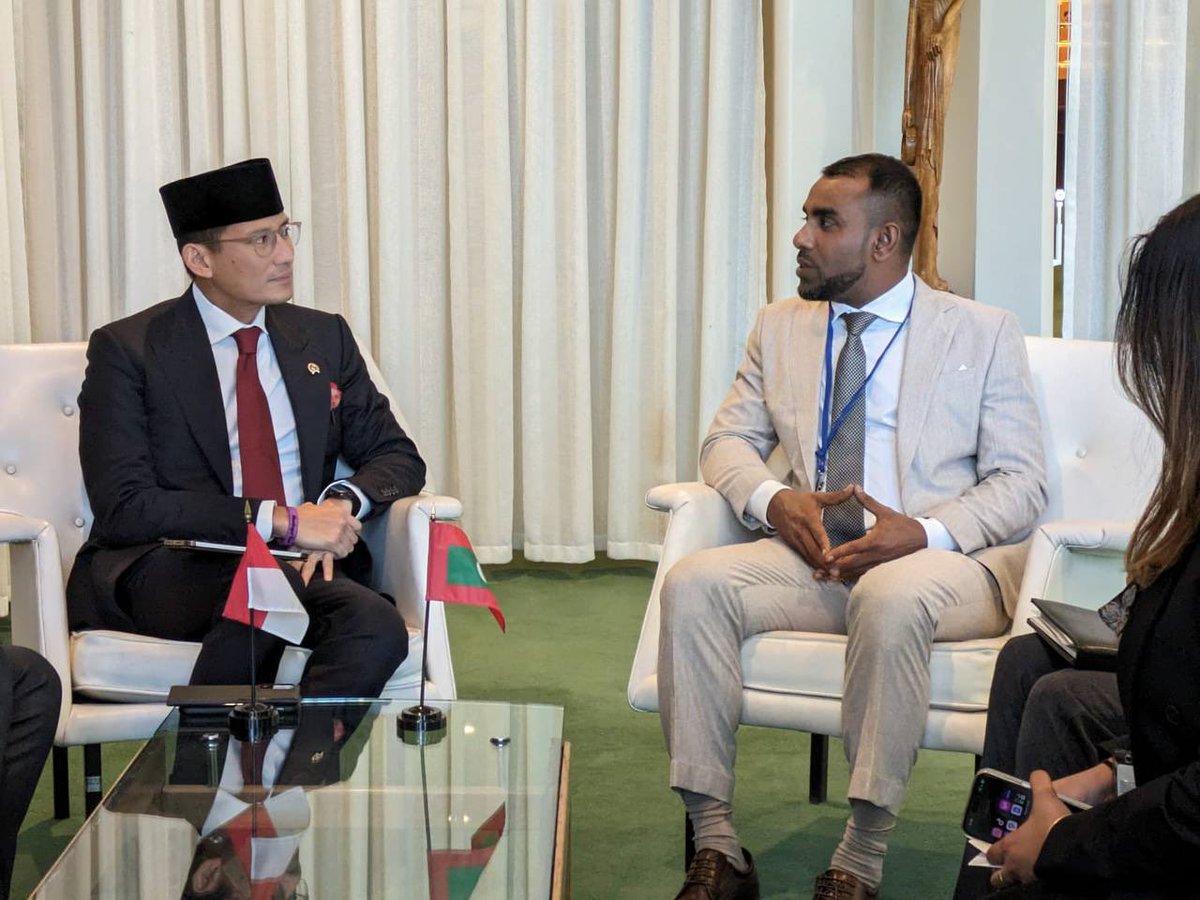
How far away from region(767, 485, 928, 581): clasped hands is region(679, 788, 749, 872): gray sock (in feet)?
1.58

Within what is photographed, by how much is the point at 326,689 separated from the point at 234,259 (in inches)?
36.2

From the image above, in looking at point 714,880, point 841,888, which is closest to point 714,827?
point 714,880

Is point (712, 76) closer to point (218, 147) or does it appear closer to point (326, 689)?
point (218, 147)

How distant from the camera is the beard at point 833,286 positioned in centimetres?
306

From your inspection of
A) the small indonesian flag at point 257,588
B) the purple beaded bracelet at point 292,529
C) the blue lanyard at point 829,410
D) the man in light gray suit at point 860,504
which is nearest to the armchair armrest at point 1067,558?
the man in light gray suit at point 860,504

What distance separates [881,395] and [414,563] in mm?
969

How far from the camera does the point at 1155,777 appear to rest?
5.39 ft

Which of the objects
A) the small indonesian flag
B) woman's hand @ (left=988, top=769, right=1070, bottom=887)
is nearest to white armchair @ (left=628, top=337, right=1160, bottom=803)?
the small indonesian flag

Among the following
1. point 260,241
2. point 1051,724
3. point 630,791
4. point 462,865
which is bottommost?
point 630,791

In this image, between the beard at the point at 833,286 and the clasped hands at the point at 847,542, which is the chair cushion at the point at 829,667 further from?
the beard at the point at 833,286

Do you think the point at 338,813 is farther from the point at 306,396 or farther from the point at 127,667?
the point at 306,396

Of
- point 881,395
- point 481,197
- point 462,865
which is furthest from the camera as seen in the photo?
point 481,197

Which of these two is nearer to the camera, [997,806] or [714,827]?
[997,806]

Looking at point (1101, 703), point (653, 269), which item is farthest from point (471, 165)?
point (1101, 703)
